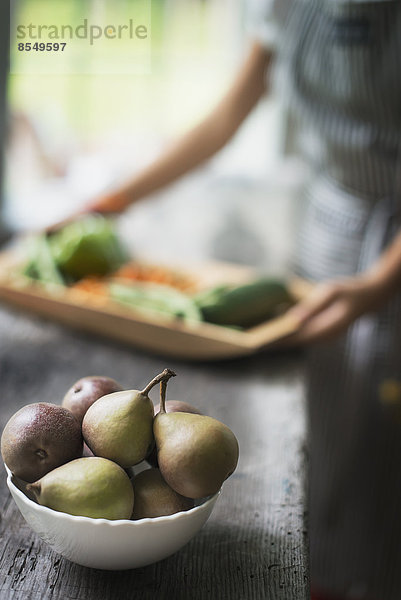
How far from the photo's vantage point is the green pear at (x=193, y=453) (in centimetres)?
46

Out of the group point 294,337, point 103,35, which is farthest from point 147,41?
point 294,337

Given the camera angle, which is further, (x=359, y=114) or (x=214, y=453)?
(x=359, y=114)

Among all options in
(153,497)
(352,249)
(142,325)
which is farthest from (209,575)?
(352,249)

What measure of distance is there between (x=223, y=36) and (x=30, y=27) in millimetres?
1606

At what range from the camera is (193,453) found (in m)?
0.46

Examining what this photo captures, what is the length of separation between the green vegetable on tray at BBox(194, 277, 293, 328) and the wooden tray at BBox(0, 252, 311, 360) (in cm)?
1

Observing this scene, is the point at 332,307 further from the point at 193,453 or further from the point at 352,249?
the point at 193,453

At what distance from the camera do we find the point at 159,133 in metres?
2.18

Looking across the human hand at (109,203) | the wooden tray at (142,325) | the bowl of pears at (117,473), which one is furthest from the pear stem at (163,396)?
the human hand at (109,203)

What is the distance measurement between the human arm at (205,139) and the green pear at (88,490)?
0.78 metres

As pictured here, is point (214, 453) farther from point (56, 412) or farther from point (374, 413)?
point (374, 413)

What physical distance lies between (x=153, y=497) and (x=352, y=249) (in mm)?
775

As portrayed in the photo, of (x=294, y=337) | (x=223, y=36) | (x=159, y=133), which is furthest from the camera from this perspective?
(x=159, y=133)

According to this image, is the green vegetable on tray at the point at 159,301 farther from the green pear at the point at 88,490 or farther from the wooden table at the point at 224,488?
the green pear at the point at 88,490
